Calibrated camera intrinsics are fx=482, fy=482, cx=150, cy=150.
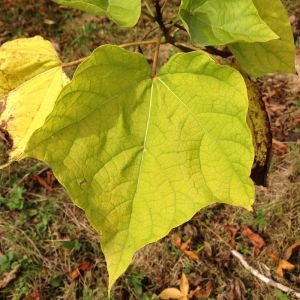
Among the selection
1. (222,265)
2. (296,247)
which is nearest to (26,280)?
(222,265)

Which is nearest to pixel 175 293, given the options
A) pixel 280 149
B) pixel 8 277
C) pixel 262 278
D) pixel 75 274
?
pixel 262 278

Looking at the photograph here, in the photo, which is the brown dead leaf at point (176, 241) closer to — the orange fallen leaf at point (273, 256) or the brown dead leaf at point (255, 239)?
the brown dead leaf at point (255, 239)

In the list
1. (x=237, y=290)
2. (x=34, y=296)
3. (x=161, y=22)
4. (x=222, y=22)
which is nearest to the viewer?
(x=222, y=22)

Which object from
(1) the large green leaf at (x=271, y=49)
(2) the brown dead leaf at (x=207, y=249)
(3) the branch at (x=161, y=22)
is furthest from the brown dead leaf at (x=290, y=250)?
(3) the branch at (x=161, y=22)

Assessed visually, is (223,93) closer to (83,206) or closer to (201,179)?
(201,179)

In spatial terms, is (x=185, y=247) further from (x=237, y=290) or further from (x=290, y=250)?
(x=290, y=250)

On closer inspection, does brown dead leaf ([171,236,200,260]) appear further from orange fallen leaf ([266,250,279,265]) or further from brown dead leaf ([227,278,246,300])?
orange fallen leaf ([266,250,279,265])
